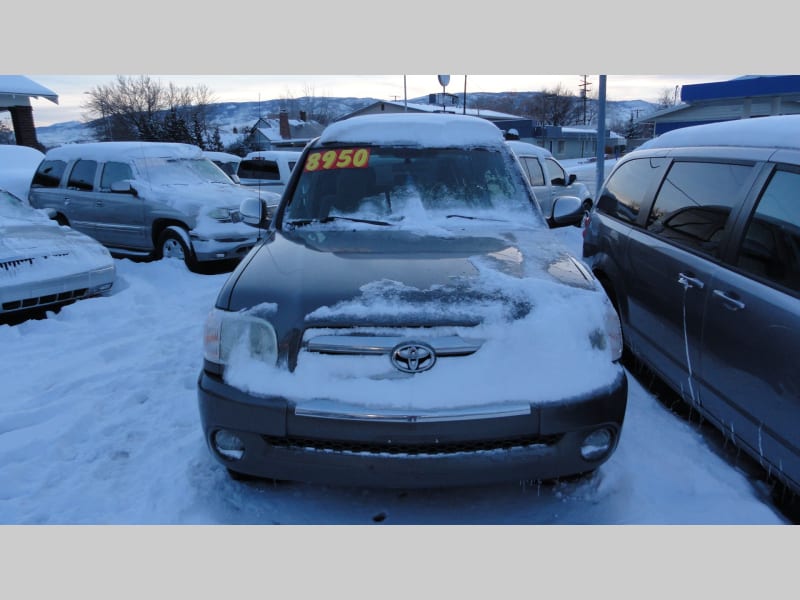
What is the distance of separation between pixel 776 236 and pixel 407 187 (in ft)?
6.97

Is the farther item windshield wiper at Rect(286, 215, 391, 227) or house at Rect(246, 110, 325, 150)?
house at Rect(246, 110, 325, 150)

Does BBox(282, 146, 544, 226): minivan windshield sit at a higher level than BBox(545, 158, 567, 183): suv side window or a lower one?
higher

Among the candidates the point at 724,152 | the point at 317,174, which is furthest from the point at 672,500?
the point at 317,174

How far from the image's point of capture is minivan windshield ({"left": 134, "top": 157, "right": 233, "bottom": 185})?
902cm

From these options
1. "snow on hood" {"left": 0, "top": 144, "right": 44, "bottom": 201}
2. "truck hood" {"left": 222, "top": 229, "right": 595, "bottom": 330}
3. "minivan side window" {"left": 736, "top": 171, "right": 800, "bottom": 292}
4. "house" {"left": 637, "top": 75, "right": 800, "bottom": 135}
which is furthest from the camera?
"house" {"left": 637, "top": 75, "right": 800, "bottom": 135}

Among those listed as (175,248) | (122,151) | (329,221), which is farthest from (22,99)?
(329,221)

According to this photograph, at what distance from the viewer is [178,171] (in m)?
9.38

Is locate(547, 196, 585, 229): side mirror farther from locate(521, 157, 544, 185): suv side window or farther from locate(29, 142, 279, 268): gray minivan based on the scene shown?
locate(521, 157, 544, 185): suv side window

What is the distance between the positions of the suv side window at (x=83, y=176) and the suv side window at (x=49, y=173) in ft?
1.02

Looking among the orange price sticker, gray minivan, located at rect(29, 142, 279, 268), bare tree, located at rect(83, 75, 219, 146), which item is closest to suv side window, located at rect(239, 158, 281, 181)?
gray minivan, located at rect(29, 142, 279, 268)

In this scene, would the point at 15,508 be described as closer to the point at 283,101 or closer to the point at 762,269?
the point at 762,269

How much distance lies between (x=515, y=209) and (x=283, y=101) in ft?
368

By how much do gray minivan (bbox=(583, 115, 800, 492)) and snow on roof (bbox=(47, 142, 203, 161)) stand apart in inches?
308

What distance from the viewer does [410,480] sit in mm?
2367
